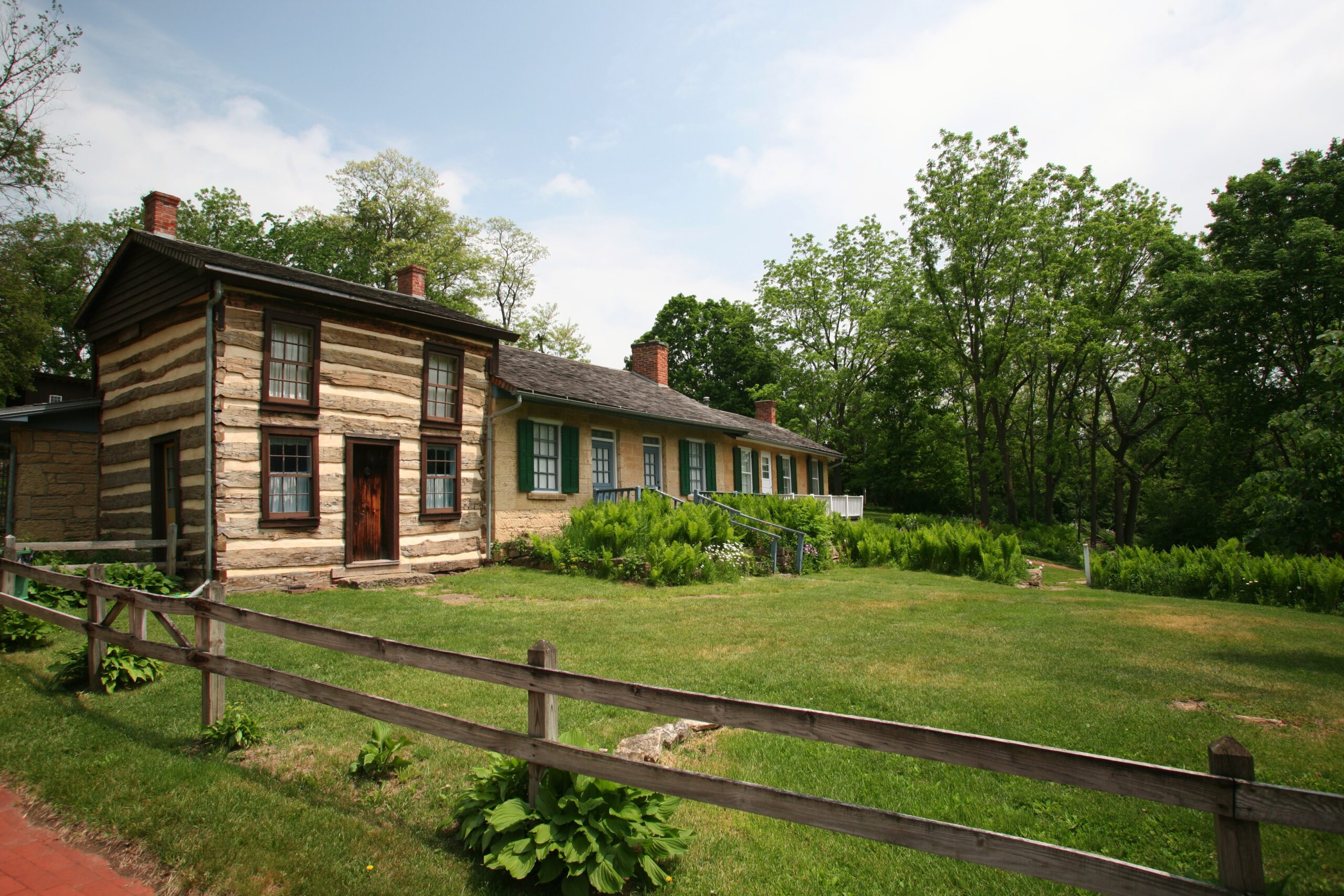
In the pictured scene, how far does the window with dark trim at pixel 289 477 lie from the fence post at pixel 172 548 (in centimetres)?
131

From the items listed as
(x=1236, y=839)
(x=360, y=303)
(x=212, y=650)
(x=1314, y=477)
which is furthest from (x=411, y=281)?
(x=1236, y=839)

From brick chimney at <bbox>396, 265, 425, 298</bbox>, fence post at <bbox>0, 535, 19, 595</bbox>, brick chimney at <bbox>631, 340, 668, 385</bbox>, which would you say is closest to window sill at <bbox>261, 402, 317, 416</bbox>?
fence post at <bbox>0, 535, 19, 595</bbox>

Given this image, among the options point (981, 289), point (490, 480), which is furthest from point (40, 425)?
point (981, 289)

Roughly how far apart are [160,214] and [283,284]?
458cm

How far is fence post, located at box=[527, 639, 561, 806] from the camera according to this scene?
11.5 ft

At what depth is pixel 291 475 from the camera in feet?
39.9

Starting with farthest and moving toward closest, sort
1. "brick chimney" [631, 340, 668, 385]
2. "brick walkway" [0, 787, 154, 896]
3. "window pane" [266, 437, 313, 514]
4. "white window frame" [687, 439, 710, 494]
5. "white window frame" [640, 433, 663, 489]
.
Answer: "brick chimney" [631, 340, 668, 385] < "white window frame" [687, 439, 710, 494] < "white window frame" [640, 433, 663, 489] < "window pane" [266, 437, 313, 514] < "brick walkway" [0, 787, 154, 896]

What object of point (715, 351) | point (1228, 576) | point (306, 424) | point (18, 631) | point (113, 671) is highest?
point (715, 351)

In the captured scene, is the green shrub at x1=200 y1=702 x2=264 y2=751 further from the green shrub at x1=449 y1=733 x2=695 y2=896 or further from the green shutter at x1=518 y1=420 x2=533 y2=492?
the green shutter at x1=518 y1=420 x2=533 y2=492

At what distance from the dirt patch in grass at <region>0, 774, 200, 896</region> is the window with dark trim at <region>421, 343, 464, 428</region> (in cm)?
1030

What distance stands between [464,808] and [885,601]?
10.1 metres

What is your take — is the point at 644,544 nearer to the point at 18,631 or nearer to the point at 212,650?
the point at 18,631

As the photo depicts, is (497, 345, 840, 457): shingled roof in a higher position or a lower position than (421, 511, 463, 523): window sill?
higher

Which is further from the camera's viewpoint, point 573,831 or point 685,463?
point 685,463
